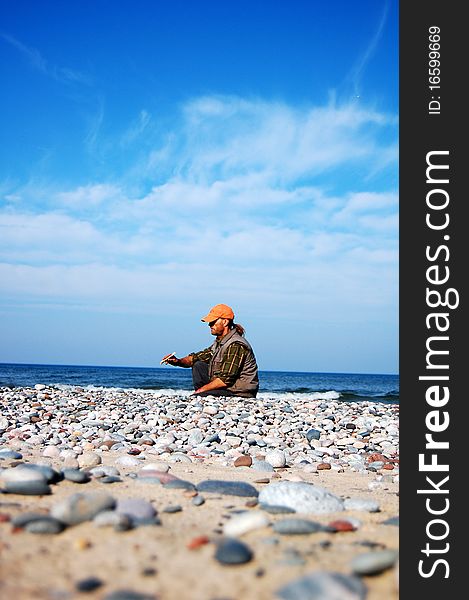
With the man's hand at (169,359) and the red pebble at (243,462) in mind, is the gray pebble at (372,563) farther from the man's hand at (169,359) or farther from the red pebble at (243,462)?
the man's hand at (169,359)

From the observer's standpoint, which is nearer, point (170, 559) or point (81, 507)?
point (170, 559)

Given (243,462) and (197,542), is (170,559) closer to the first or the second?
(197,542)

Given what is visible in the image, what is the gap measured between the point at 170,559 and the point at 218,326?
753 cm

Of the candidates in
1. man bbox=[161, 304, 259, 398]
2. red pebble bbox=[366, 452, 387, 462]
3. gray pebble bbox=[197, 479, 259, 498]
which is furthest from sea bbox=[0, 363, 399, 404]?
gray pebble bbox=[197, 479, 259, 498]

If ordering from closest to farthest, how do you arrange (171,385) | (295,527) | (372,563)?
(372,563)
(295,527)
(171,385)

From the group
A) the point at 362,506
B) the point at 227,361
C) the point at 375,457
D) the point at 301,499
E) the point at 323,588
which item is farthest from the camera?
the point at 227,361

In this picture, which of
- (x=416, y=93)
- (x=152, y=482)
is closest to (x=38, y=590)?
(x=152, y=482)

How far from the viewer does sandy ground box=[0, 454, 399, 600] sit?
1.37m

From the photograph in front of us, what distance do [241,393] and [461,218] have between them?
7.42 meters

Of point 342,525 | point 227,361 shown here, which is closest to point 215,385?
point 227,361

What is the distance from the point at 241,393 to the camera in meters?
9.23

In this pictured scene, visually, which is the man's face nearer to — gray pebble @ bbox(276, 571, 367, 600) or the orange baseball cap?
the orange baseball cap

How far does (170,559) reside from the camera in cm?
155

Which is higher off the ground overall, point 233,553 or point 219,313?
point 219,313
